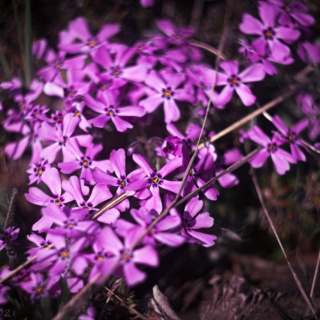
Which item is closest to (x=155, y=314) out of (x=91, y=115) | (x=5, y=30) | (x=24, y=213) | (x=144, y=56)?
(x=24, y=213)

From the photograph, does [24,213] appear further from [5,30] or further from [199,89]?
[5,30]

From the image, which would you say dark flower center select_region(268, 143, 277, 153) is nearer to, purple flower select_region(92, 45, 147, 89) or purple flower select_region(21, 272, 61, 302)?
purple flower select_region(92, 45, 147, 89)

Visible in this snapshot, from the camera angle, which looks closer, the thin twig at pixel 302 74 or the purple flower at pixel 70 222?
the purple flower at pixel 70 222

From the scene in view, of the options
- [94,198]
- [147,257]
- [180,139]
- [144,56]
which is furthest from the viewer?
[144,56]

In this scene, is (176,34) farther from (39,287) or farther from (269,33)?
(39,287)

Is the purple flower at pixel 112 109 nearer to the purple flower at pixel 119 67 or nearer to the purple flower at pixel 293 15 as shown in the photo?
the purple flower at pixel 119 67

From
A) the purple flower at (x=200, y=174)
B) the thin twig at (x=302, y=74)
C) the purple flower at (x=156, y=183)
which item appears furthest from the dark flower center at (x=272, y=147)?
the thin twig at (x=302, y=74)
